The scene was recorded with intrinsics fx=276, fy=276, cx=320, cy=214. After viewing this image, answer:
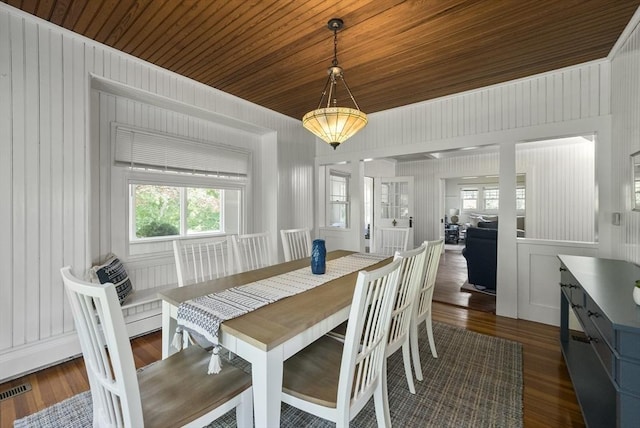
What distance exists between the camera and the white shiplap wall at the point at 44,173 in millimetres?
2014

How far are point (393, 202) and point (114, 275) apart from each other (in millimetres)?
5014

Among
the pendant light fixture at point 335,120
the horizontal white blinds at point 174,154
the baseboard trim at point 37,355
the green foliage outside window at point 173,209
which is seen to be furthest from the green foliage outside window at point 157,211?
the pendant light fixture at point 335,120

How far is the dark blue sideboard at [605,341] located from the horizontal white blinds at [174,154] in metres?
3.60

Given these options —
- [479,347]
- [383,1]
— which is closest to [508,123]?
[383,1]

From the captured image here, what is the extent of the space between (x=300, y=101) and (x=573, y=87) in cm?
297

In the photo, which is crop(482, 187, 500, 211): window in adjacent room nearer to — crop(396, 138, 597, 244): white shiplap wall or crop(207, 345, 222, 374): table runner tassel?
crop(396, 138, 597, 244): white shiplap wall

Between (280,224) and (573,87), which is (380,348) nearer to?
(280,224)

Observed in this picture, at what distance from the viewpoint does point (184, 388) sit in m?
1.21

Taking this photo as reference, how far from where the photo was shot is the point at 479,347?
8.19 feet

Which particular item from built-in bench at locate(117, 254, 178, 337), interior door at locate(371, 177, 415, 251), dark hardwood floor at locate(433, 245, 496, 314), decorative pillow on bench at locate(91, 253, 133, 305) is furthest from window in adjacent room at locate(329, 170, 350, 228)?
decorative pillow on bench at locate(91, 253, 133, 305)

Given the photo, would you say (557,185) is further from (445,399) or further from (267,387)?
(267,387)

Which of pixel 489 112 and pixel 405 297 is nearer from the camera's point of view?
pixel 405 297

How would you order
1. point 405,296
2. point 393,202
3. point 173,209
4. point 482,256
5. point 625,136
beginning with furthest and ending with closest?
point 393,202 < point 482,256 < point 173,209 < point 625,136 < point 405,296

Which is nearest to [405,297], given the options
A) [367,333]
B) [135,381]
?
[367,333]
